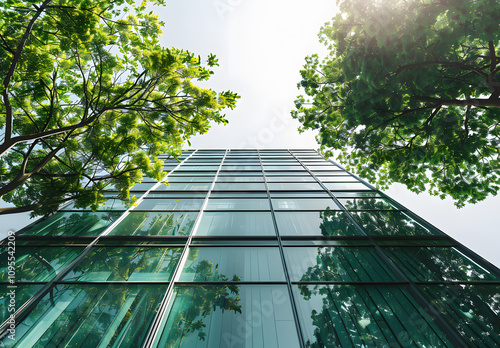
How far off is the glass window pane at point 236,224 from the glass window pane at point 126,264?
138 centimetres

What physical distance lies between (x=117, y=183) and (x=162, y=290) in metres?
3.84

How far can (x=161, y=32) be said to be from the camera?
21.9ft

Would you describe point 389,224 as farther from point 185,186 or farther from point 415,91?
point 185,186

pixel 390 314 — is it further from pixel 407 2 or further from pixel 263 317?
pixel 407 2

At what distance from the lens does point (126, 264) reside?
20.2 feet

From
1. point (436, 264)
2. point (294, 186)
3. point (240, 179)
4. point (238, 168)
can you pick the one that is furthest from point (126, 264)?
point (238, 168)

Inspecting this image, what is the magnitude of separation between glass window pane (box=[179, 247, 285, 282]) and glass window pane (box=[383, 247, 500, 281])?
3482 millimetres

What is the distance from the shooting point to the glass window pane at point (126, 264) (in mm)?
5742

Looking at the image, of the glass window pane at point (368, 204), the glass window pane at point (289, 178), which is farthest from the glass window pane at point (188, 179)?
the glass window pane at point (368, 204)

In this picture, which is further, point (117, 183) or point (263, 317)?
point (117, 183)

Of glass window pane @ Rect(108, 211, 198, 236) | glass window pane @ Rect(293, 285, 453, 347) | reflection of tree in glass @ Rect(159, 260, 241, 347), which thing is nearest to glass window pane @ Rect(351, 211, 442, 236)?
glass window pane @ Rect(293, 285, 453, 347)

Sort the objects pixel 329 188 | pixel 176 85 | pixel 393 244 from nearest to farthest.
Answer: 1. pixel 176 85
2. pixel 393 244
3. pixel 329 188

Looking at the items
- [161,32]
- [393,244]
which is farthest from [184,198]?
[393,244]

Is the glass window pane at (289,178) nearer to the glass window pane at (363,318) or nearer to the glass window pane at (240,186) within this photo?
the glass window pane at (240,186)
